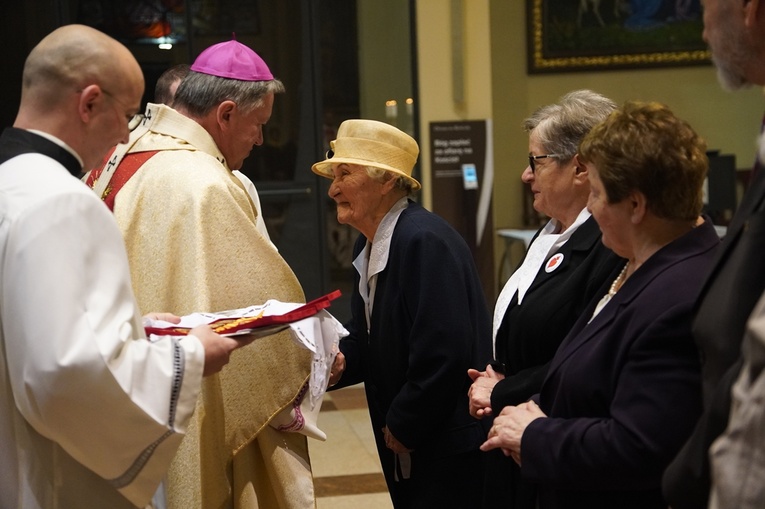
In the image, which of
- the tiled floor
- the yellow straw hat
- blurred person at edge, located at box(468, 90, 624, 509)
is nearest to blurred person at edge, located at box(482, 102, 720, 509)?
blurred person at edge, located at box(468, 90, 624, 509)

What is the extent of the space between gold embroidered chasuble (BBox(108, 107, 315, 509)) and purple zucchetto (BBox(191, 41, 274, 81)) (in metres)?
0.32

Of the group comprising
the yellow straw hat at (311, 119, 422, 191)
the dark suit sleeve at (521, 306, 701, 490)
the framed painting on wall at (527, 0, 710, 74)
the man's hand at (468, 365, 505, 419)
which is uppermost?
the framed painting on wall at (527, 0, 710, 74)

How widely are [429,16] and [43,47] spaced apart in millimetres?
6517

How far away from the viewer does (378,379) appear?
2861mm

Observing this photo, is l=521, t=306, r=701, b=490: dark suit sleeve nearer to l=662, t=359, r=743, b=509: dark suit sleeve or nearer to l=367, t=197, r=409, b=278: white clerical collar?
l=662, t=359, r=743, b=509: dark suit sleeve

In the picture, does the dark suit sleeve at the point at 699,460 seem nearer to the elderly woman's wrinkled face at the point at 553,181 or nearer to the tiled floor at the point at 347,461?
the elderly woman's wrinkled face at the point at 553,181

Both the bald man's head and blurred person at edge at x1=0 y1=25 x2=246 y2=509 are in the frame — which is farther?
the bald man's head

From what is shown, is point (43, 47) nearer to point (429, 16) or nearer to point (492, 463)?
point (492, 463)

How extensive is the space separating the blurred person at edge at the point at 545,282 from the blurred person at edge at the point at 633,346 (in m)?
0.31

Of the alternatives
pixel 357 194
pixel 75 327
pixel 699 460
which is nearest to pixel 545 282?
pixel 357 194

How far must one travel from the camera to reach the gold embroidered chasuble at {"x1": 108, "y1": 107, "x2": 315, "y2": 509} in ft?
8.29

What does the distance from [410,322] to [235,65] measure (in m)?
0.93

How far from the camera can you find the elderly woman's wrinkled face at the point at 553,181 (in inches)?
95.9

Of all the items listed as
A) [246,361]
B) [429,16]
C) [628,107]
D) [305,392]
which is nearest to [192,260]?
[246,361]
